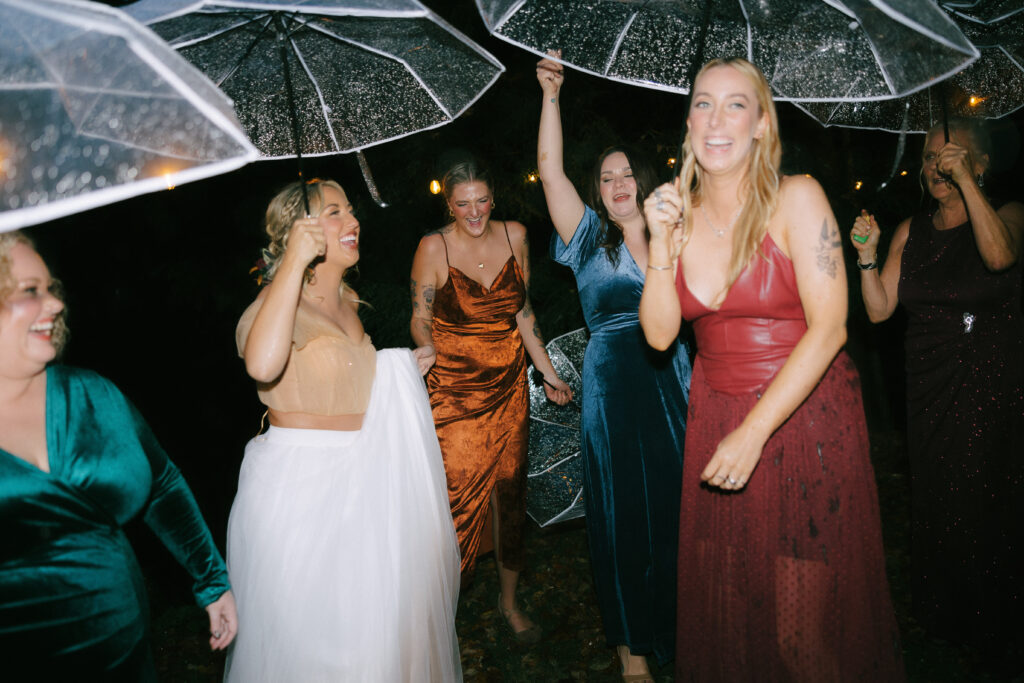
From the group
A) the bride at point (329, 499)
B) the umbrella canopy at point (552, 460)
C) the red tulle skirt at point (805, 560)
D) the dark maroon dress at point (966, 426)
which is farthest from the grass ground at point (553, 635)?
the red tulle skirt at point (805, 560)

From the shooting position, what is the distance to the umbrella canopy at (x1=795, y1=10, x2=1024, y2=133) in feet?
10.5

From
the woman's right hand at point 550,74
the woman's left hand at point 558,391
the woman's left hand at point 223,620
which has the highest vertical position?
the woman's right hand at point 550,74

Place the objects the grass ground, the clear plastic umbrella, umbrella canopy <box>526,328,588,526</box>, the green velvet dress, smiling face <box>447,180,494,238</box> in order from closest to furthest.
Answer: the green velvet dress → the clear plastic umbrella → the grass ground → smiling face <box>447,180,494,238</box> → umbrella canopy <box>526,328,588,526</box>

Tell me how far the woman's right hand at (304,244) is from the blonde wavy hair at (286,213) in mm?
388

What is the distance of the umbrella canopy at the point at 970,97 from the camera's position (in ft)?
10.5

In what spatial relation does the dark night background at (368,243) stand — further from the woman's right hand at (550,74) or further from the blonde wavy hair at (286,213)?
the blonde wavy hair at (286,213)

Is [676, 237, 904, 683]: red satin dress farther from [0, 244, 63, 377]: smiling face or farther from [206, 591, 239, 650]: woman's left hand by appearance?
[0, 244, 63, 377]: smiling face

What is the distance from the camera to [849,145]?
7238 millimetres

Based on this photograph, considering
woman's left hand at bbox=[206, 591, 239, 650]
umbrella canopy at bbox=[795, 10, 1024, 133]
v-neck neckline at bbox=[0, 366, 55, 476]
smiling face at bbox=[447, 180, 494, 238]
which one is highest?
umbrella canopy at bbox=[795, 10, 1024, 133]

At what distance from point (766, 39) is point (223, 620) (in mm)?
2846

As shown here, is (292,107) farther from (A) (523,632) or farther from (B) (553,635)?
(B) (553,635)

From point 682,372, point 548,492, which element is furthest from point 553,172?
point 548,492

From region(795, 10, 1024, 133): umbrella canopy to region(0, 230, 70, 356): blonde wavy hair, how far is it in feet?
9.95

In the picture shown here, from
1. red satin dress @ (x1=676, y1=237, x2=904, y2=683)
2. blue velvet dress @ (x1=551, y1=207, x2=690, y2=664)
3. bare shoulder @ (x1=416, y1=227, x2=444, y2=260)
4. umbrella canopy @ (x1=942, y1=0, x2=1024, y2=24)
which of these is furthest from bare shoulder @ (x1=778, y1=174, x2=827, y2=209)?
bare shoulder @ (x1=416, y1=227, x2=444, y2=260)
